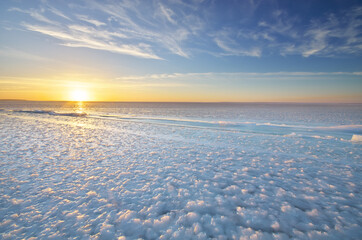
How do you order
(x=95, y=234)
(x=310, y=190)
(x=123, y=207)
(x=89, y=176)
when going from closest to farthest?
(x=95, y=234), (x=123, y=207), (x=310, y=190), (x=89, y=176)

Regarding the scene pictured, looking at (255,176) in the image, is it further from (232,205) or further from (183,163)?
(183,163)

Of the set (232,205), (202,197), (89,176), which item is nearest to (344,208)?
(232,205)

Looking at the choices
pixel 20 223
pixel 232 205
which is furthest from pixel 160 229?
pixel 20 223

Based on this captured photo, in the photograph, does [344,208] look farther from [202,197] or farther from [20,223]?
[20,223]

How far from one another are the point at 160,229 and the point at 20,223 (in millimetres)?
3016

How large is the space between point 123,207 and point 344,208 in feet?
18.3

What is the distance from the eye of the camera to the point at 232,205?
14.1 ft

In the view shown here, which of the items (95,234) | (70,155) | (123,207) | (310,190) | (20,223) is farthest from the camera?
(70,155)

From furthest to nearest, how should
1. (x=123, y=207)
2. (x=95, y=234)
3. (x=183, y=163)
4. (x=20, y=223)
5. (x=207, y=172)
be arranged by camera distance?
(x=183, y=163) → (x=207, y=172) → (x=123, y=207) → (x=20, y=223) → (x=95, y=234)

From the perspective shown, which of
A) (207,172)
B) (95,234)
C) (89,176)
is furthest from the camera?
(207,172)

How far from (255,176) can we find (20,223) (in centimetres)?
664

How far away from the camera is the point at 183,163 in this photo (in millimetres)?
7418

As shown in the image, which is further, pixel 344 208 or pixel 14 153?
pixel 14 153

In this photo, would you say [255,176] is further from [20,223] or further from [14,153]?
[14,153]
